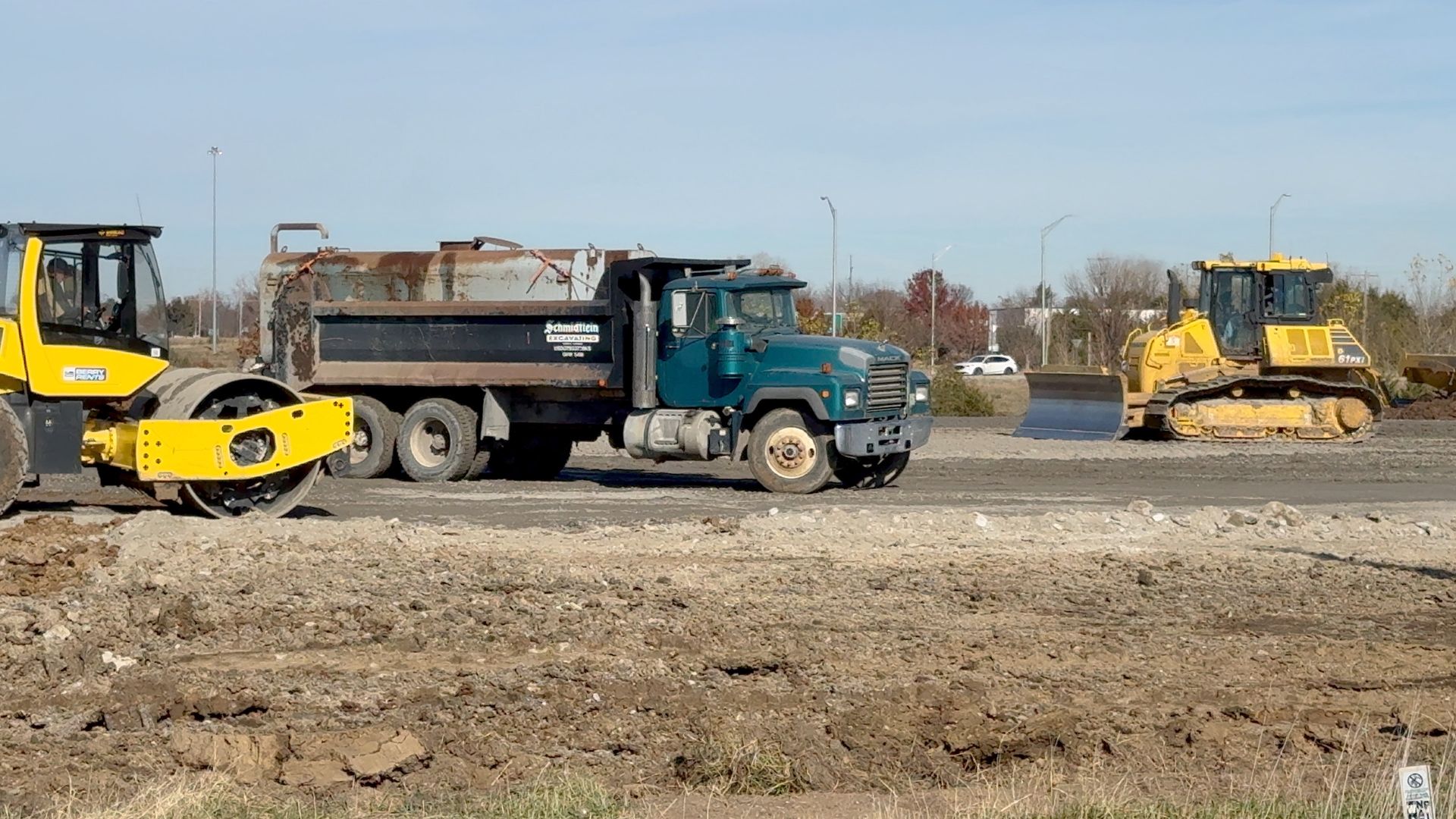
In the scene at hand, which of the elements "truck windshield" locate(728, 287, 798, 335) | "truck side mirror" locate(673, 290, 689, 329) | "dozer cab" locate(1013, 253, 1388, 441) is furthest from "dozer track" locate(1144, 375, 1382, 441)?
"truck side mirror" locate(673, 290, 689, 329)

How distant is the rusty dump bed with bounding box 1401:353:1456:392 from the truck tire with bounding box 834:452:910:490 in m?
17.9

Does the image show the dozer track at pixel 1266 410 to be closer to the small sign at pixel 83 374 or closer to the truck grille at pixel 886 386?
the truck grille at pixel 886 386

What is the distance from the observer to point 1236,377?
86.4 ft

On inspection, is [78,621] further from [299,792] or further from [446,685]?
[299,792]

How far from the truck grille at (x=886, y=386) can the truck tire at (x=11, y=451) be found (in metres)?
8.74

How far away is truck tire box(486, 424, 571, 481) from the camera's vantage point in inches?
832

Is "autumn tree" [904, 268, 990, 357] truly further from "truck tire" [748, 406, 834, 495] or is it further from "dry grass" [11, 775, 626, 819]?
"dry grass" [11, 775, 626, 819]

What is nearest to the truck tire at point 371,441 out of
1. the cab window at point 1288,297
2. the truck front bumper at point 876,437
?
the truck front bumper at point 876,437

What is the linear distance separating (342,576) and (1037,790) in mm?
6283

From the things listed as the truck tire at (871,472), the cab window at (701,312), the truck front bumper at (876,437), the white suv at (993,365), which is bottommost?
the truck tire at (871,472)

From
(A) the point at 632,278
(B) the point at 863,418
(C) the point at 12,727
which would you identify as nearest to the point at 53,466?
(C) the point at 12,727

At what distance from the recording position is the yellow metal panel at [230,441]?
13844 mm

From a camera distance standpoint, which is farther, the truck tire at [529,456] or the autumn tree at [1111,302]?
the autumn tree at [1111,302]

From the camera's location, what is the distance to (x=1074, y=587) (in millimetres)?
11578
